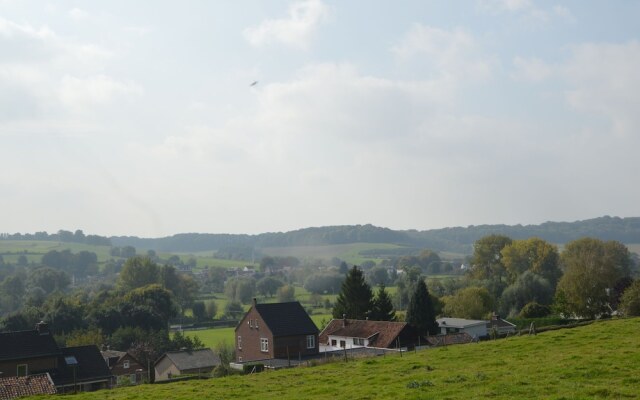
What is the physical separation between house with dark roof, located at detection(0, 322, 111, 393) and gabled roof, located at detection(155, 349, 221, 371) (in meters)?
5.46

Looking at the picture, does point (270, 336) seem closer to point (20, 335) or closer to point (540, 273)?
point (20, 335)

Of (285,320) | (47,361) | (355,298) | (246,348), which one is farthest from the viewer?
(355,298)

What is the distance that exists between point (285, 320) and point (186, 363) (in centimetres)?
896

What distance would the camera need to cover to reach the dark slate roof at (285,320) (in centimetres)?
5469

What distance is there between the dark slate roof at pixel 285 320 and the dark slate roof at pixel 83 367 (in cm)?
1356

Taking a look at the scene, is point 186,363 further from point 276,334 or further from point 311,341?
point 311,341

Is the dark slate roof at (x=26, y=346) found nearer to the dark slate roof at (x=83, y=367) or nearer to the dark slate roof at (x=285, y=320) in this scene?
the dark slate roof at (x=83, y=367)

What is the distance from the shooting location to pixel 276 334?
54000 millimetres

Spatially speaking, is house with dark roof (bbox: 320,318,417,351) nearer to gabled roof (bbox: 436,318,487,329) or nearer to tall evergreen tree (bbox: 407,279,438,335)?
tall evergreen tree (bbox: 407,279,438,335)

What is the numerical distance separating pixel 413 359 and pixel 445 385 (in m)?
10.2

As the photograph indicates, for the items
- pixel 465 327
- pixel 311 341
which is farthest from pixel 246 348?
pixel 465 327

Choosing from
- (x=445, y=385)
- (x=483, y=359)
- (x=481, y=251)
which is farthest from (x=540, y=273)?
(x=445, y=385)

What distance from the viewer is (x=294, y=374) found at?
29438mm

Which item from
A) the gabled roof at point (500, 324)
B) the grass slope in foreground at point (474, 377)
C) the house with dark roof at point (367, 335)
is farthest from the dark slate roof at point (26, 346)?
the gabled roof at point (500, 324)
